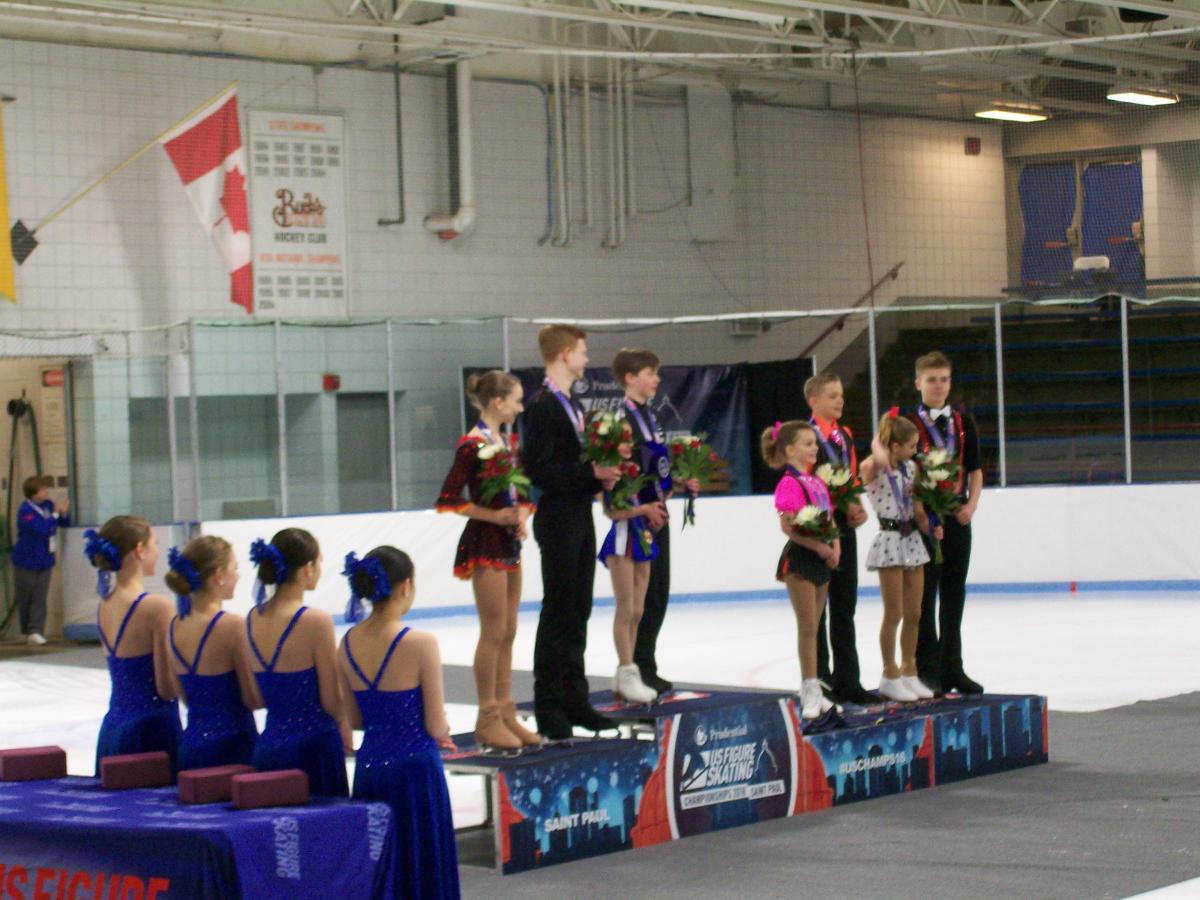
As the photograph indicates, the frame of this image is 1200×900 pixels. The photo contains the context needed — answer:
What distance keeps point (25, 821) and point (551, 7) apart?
9913 millimetres

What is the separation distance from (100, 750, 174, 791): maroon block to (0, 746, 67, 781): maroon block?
27 centimetres

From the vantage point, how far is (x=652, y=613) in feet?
22.5

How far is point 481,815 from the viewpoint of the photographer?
6578 millimetres

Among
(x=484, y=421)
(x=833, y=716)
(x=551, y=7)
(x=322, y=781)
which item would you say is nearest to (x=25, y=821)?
(x=322, y=781)

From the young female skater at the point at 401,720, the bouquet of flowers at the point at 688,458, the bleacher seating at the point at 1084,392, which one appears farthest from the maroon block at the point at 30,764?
the bleacher seating at the point at 1084,392

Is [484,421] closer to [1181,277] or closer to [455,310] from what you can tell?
[455,310]

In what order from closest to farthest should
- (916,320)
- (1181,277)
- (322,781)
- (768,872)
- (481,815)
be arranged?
(322,781) < (768,872) < (481,815) < (916,320) < (1181,277)

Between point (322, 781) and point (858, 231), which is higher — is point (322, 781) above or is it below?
below

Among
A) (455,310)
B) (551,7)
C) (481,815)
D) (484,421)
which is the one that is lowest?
(481,815)

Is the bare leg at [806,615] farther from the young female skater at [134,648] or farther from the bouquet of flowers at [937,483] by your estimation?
→ the young female skater at [134,648]

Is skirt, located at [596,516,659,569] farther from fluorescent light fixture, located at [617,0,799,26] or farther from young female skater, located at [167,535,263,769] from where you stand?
fluorescent light fixture, located at [617,0,799,26]

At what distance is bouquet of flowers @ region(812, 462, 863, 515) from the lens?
6.76 meters

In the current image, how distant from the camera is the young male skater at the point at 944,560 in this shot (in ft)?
24.0

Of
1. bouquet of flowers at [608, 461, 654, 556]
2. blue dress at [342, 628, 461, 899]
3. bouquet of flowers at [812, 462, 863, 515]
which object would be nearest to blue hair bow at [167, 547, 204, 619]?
blue dress at [342, 628, 461, 899]
